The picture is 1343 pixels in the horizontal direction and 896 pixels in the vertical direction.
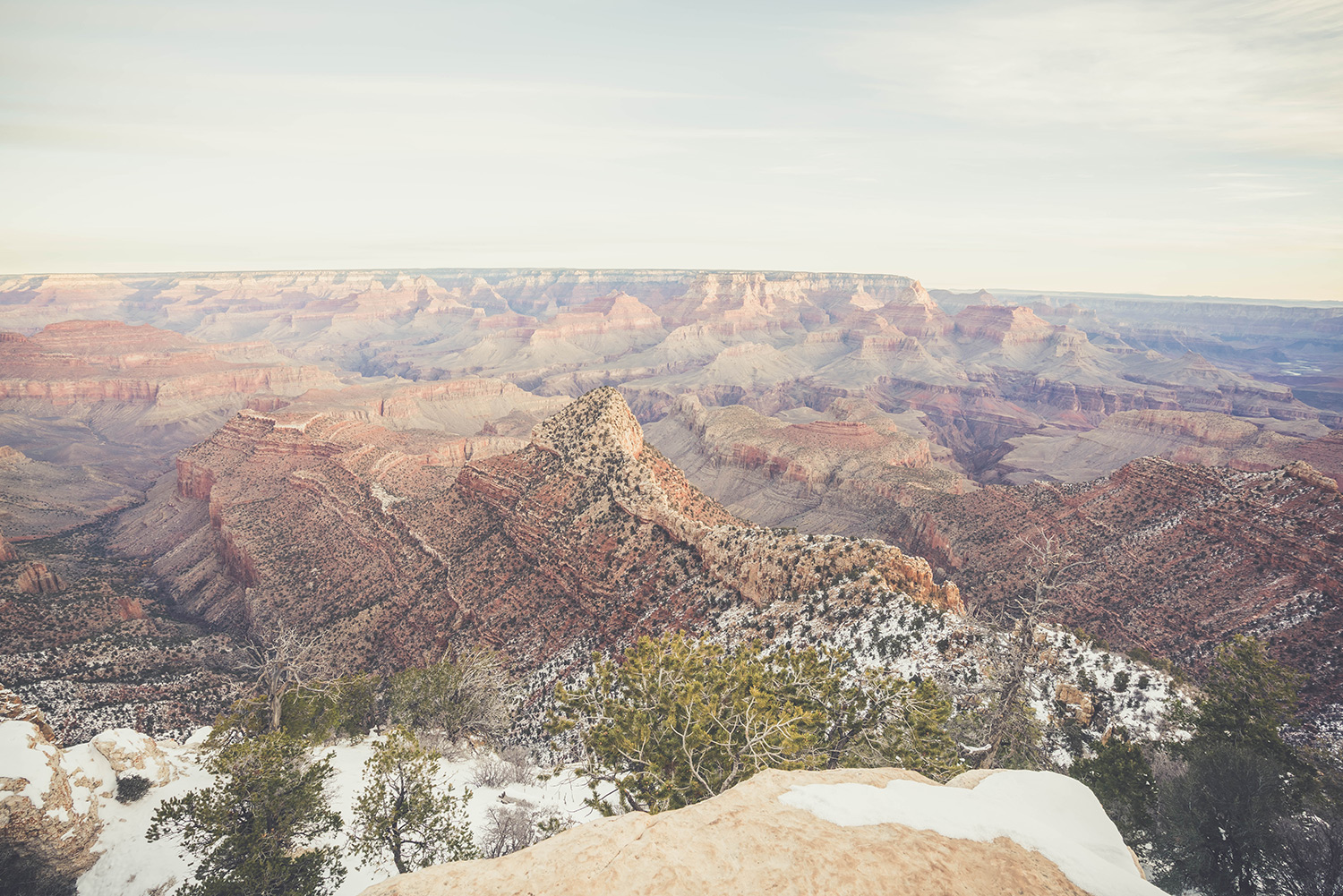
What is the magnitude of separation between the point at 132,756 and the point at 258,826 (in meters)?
8.85

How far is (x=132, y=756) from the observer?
2031cm

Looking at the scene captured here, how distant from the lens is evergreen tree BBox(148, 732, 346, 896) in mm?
15109

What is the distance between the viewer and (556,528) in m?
44.0

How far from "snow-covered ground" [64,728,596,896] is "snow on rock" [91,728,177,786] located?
0.76 ft

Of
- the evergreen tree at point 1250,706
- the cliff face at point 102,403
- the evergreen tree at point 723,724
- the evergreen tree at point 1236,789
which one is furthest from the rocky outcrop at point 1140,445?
the cliff face at point 102,403

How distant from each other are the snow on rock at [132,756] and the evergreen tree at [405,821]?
739 cm

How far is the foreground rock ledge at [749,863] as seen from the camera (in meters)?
8.21

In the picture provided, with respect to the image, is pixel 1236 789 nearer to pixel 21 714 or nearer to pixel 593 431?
pixel 593 431

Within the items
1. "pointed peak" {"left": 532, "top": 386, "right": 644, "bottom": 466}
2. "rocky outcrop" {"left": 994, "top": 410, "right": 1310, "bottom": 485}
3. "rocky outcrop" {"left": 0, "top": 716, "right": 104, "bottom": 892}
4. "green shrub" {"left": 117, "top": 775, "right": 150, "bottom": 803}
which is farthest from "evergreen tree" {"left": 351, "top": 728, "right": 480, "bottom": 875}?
"rocky outcrop" {"left": 994, "top": 410, "right": 1310, "bottom": 485}

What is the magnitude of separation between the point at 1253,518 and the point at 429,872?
6018cm

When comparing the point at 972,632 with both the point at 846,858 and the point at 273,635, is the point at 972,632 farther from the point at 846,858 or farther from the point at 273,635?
the point at 273,635

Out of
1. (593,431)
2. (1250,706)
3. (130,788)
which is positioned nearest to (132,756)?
(130,788)

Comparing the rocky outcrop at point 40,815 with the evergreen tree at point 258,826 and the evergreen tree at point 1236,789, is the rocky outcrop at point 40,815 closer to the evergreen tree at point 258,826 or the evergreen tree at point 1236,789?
the evergreen tree at point 258,826

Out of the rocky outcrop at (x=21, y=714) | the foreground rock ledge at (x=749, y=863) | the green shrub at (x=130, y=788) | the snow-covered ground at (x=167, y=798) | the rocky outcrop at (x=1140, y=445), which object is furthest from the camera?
the rocky outcrop at (x=1140, y=445)
